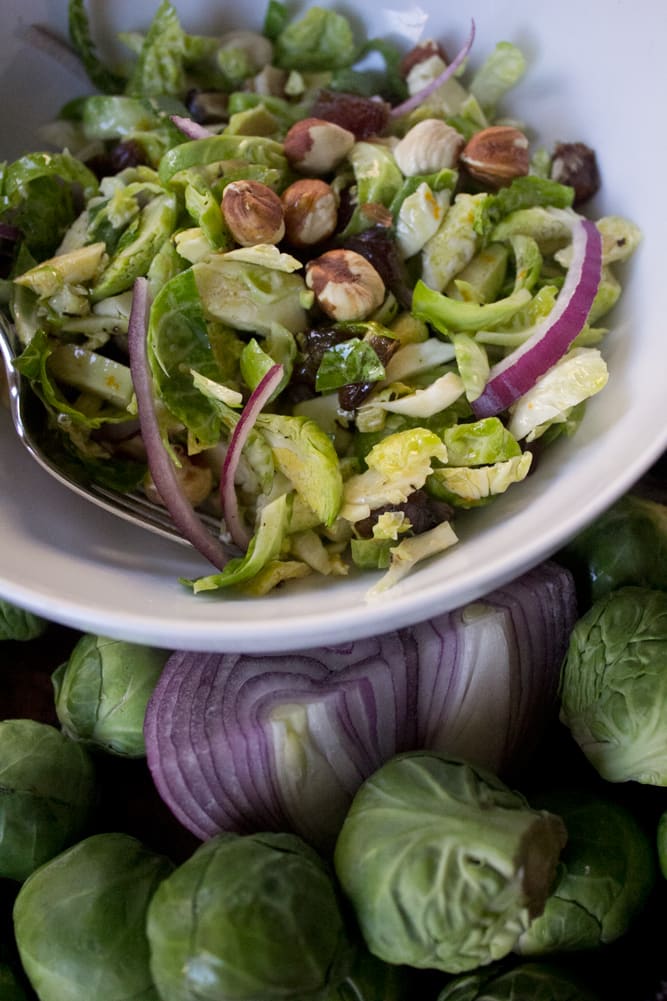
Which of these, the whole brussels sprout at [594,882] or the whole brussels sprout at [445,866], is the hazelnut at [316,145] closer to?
the whole brussels sprout at [445,866]

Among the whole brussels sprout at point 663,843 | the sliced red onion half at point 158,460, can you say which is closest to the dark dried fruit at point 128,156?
the sliced red onion half at point 158,460

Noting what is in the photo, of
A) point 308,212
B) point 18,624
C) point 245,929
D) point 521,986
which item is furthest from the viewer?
point 18,624

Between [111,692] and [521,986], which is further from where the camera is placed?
[111,692]

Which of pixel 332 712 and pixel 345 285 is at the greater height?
pixel 345 285

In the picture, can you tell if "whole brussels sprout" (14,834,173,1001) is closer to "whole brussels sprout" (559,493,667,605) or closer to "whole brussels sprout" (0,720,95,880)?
"whole brussels sprout" (0,720,95,880)

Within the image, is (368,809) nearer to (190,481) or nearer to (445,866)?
(445,866)

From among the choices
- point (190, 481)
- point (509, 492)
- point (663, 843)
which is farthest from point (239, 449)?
point (663, 843)

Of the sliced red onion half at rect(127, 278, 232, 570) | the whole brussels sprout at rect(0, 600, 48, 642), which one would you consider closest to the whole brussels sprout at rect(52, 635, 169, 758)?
the whole brussels sprout at rect(0, 600, 48, 642)
